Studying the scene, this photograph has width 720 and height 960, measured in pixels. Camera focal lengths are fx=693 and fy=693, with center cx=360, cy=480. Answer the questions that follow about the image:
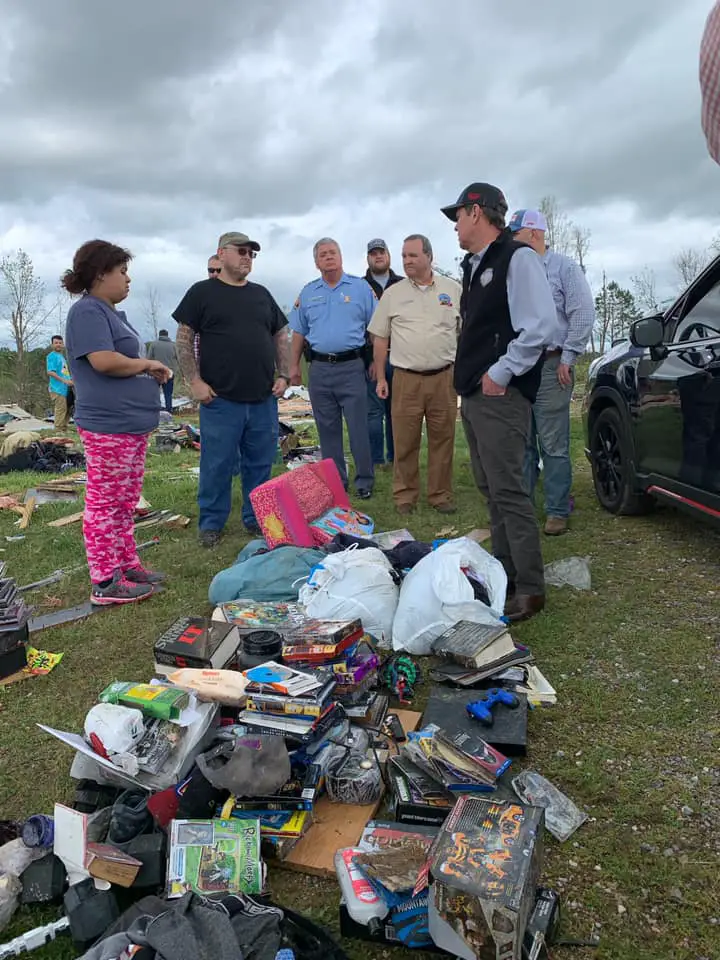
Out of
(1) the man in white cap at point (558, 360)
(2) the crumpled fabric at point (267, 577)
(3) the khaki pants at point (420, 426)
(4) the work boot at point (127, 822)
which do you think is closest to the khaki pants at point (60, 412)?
(3) the khaki pants at point (420, 426)

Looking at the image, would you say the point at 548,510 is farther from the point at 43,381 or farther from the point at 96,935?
the point at 43,381

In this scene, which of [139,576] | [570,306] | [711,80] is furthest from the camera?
[570,306]

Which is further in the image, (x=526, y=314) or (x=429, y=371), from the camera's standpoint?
(x=429, y=371)

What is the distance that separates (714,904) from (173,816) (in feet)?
5.26

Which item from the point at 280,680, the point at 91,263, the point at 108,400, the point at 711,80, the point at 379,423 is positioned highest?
the point at 91,263

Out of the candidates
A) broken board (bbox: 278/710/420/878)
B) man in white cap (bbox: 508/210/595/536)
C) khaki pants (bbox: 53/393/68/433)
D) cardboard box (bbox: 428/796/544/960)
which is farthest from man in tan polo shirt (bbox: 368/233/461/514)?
khaki pants (bbox: 53/393/68/433)

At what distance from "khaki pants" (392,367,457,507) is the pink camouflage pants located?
2.31 m

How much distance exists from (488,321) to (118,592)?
2.69m

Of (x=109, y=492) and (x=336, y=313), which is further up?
(x=336, y=313)

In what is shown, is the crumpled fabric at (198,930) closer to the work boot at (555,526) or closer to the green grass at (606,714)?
the green grass at (606,714)

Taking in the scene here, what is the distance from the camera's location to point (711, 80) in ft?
3.42

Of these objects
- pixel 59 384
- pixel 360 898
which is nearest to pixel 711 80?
pixel 360 898

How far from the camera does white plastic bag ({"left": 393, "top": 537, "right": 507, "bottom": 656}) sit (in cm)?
338

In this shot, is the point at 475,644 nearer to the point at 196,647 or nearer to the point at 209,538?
the point at 196,647
